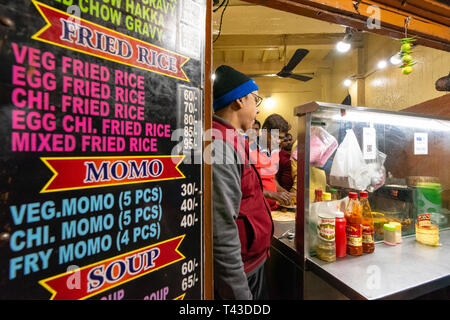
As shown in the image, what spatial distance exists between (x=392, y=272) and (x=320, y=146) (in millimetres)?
777

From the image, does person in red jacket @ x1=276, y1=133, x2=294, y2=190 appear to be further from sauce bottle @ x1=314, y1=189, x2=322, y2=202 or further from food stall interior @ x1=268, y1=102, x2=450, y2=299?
sauce bottle @ x1=314, y1=189, x2=322, y2=202

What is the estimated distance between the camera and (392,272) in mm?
1220

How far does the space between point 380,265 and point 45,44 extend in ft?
5.62

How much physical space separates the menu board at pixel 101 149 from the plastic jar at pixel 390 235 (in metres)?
1.37

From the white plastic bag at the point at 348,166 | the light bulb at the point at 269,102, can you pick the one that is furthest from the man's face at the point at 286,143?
the light bulb at the point at 269,102

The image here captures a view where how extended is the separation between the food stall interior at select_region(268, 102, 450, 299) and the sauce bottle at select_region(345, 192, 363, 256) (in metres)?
0.04

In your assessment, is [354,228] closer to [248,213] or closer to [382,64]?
[248,213]

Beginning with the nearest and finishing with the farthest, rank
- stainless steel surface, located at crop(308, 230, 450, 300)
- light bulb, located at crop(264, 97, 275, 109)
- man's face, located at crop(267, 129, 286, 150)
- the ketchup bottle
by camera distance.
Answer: stainless steel surface, located at crop(308, 230, 450, 300)
the ketchup bottle
man's face, located at crop(267, 129, 286, 150)
light bulb, located at crop(264, 97, 275, 109)

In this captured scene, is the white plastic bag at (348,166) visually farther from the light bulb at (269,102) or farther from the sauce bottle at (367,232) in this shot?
the light bulb at (269,102)

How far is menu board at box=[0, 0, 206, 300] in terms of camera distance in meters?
0.55

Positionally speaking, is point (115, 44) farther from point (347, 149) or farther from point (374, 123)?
point (374, 123)

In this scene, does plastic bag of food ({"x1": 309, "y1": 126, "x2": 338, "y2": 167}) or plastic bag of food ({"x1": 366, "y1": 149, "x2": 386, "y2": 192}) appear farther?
plastic bag of food ({"x1": 366, "y1": 149, "x2": 386, "y2": 192})

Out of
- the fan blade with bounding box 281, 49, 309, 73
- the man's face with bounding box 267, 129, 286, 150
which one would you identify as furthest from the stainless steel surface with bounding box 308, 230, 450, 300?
the fan blade with bounding box 281, 49, 309, 73

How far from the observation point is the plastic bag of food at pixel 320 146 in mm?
1460
